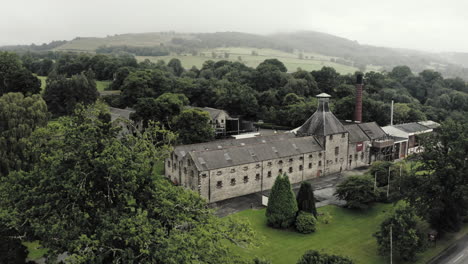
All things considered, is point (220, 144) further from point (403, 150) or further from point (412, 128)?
point (412, 128)

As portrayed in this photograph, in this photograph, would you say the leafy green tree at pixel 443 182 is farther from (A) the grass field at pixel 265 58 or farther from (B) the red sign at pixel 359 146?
(A) the grass field at pixel 265 58

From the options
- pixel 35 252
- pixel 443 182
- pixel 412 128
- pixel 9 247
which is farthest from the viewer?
pixel 412 128

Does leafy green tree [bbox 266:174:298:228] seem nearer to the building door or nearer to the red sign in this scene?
the red sign

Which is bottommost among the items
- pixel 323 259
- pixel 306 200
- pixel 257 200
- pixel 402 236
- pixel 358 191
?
pixel 257 200

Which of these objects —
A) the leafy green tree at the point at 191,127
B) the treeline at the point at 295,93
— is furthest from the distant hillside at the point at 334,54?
the leafy green tree at the point at 191,127

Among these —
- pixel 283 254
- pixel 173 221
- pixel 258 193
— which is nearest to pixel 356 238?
pixel 283 254

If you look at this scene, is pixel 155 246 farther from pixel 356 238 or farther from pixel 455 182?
pixel 455 182

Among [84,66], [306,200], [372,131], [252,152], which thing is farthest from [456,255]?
[84,66]
